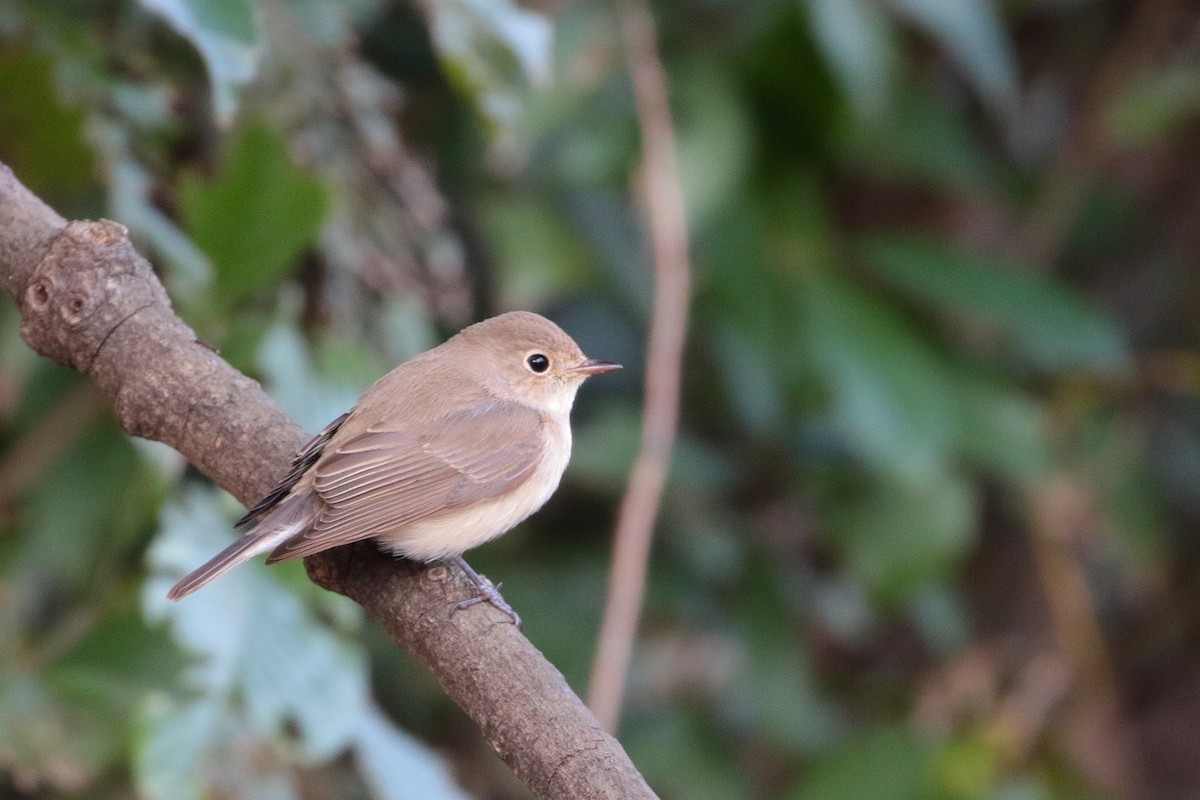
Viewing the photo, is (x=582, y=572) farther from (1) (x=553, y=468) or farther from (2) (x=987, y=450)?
(1) (x=553, y=468)

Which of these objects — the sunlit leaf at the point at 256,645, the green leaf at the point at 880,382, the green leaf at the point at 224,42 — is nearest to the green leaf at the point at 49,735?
the sunlit leaf at the point at 256,645

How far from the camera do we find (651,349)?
420cm

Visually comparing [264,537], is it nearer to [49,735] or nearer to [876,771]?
[49,735]

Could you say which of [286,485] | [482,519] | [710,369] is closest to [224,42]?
[286,485]

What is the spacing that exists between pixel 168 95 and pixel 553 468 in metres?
1.47

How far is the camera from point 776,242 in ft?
16.3

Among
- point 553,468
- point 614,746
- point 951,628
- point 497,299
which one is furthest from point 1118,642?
point 614,746

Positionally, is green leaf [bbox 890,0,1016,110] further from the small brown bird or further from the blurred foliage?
the small brown bird

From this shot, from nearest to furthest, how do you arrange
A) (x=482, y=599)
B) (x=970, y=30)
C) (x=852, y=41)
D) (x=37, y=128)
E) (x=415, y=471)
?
(x=482, y=599) → (x=415, y=471) → (x=37, y=128) → (x=852, y=41) → (x=970, y=30)

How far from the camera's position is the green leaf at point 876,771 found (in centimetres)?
454

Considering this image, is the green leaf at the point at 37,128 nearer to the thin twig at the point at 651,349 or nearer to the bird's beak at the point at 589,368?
the bird's beak at the point at 589,368

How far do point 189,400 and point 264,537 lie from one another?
30 centimetres

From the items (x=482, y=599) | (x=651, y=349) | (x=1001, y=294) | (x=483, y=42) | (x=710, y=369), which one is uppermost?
(x=1001, y=294)

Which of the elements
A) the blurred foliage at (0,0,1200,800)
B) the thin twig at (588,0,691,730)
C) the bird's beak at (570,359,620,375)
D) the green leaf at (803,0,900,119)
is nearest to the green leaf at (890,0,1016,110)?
the blurred foliage at (0,0,1200,800)
